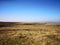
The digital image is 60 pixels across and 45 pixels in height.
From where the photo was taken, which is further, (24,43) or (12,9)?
(12,9)

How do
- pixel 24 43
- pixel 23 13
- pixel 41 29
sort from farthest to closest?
pixel 23 13 → pixel 41 29 → pixel 24 43

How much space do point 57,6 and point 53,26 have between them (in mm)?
397

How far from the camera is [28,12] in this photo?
198 centimetres

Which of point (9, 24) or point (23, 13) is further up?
point (23, 13)

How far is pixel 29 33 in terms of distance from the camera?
184 centimetres

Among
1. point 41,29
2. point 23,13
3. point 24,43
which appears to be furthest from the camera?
point 23,13

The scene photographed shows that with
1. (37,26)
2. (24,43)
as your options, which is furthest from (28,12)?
(24,43)

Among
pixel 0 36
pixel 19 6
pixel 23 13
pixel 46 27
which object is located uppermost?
pixel 19 6

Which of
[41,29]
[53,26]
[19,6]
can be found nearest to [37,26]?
[41,29]

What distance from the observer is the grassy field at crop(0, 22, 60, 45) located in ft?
5.71

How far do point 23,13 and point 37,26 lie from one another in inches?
14.7

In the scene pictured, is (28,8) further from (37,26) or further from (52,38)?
(52,38)

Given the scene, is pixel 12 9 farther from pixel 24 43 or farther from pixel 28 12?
pixel 24 43

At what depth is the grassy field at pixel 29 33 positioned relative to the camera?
5.71ft
